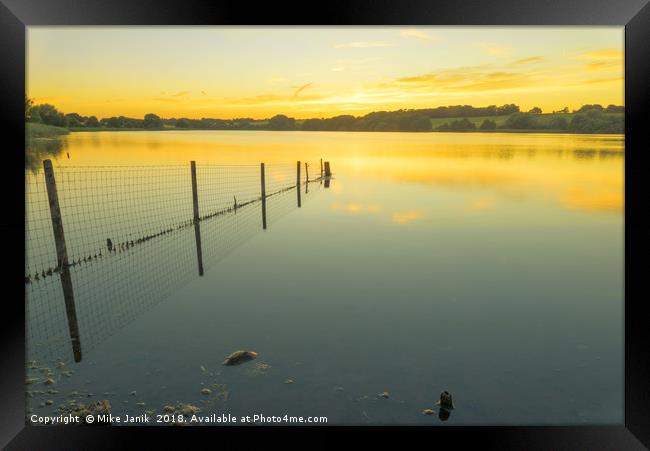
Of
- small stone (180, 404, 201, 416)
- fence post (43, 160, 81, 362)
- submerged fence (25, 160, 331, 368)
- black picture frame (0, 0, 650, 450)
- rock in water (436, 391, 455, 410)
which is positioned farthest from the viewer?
submerged fence (25, 160, 331, 368)

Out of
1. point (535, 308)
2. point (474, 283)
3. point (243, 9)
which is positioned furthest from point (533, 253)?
point (243, 9)

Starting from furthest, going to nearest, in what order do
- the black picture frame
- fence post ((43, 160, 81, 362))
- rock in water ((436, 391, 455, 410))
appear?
fence post ((43, 160, 81, 362)) < rock in water ((436, 391, 455, 410)) < the black picture frame

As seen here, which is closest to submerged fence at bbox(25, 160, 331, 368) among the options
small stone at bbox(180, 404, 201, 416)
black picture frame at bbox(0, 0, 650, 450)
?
black picture frame at bbox(0, 0, 650, 450)

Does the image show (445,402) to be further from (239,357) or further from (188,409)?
(188,409)

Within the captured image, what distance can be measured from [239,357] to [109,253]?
7093 millimetres

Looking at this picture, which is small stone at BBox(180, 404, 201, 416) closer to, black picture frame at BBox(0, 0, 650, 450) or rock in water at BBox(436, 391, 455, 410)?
black picture frame at BBox(0, 0, 650, 450)

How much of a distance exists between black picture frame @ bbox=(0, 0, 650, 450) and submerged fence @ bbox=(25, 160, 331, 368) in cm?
70

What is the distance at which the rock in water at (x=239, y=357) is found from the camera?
723cm

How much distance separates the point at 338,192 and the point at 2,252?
90.7ft

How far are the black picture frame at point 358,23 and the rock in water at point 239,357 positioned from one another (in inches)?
103

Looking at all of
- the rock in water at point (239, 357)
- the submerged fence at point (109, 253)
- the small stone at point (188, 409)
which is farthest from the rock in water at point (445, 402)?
the submerged fence at point (109, 253)

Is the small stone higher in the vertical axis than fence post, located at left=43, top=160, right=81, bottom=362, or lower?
lower

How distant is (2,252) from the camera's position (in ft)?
14.5

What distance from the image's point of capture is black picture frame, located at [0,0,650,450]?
176 inches
